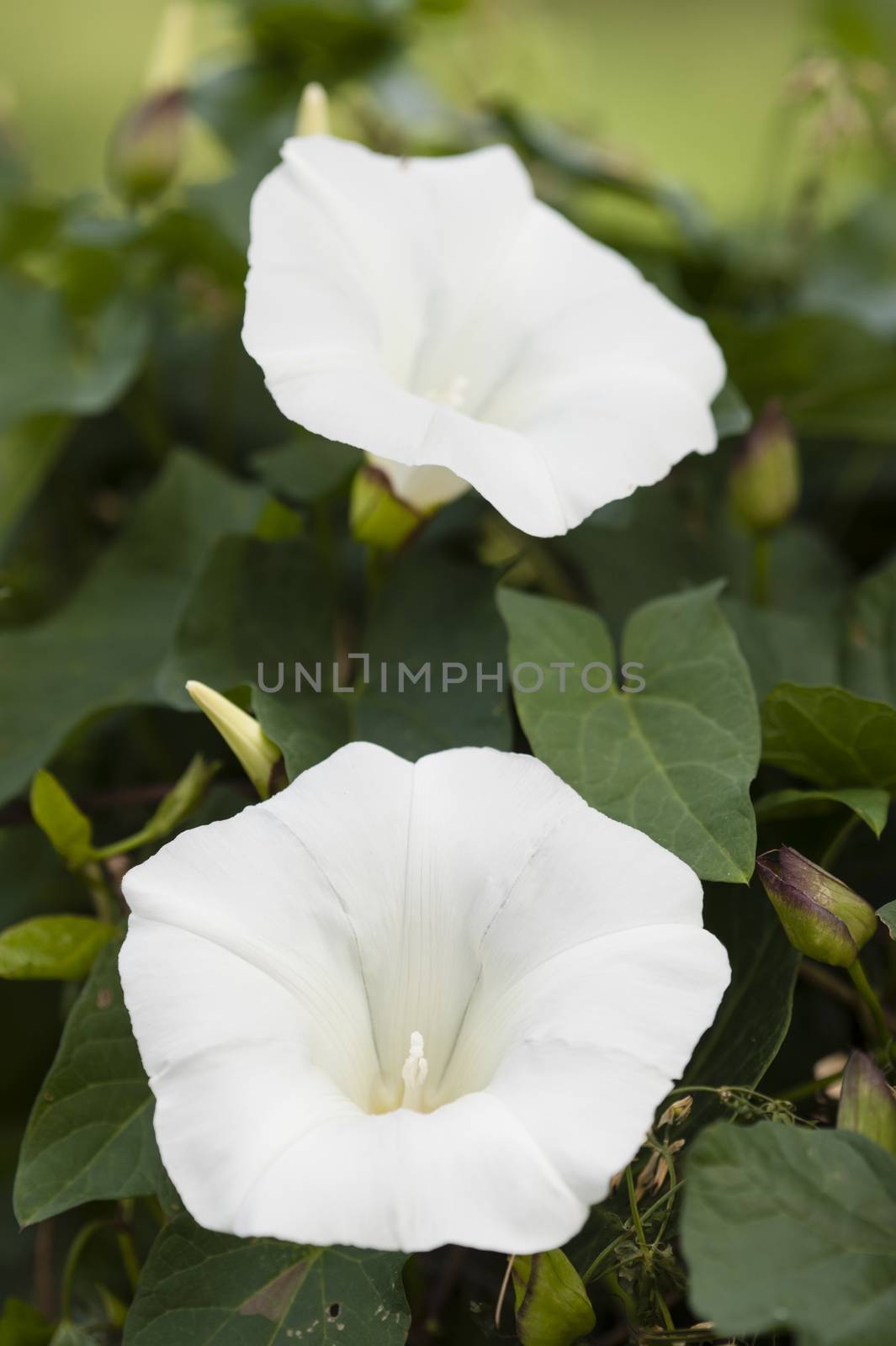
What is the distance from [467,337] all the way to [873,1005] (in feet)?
1.39

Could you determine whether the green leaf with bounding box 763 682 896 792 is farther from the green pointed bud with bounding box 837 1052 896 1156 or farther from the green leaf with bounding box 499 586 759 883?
the green pointed bud with bounding box 837 1052 896 1156

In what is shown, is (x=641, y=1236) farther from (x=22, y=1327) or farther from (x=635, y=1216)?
(x=22, y=1327)

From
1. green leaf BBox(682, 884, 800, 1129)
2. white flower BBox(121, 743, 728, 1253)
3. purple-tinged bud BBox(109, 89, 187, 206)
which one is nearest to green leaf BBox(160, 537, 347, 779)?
white flower BBox(121, 743, 728, 1253)

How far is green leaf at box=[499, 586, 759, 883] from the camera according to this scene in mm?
528

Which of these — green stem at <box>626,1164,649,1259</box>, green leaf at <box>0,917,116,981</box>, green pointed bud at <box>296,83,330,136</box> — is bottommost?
green leaf at <box>0,917,116,981</box>

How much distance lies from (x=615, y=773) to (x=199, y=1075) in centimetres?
23

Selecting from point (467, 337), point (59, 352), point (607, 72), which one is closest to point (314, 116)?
point (467, 337)

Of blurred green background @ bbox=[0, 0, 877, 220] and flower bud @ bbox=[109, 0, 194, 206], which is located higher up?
flower bud @ bbox=[109, 0, 194, 206]

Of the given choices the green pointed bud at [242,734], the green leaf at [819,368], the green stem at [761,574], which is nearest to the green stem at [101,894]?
the green pointed bud at [242,734]

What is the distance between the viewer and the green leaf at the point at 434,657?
0.63m

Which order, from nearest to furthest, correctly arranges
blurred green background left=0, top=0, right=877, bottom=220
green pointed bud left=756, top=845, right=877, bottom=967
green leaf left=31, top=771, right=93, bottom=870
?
green pointed bud left=756, top=845, right=877, bottom=967 → green leaf left=31, top=771, right=93, bottom=870 → blurred green background left=0, top=0, right=877, bottom=220

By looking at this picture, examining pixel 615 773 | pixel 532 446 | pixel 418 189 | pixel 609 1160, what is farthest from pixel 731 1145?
pixel 418 189

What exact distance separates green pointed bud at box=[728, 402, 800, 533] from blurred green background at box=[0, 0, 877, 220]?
2.24 feet

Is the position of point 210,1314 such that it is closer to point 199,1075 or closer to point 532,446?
point 199,1075
